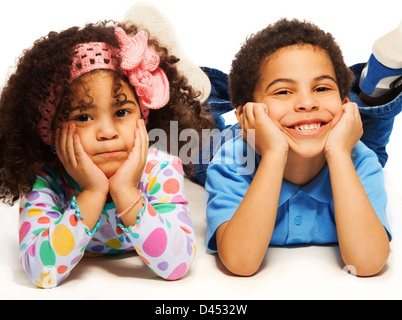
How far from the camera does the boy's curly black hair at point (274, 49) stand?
53.0 inches

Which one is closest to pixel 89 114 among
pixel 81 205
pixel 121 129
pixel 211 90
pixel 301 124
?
pixel 121 129

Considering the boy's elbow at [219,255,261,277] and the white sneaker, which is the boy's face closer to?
the boy's elbow at [219,255,261,277]

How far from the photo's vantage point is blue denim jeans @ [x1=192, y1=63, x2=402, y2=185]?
5.67 feet

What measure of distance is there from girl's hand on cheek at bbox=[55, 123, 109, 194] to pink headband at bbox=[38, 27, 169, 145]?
0.06 metres

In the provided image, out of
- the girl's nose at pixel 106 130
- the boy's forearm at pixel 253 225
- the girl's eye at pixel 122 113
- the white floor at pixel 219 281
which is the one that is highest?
the girl's eye at pixel 122 113

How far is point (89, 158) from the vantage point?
1154mm

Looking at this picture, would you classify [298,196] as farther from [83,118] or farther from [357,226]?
[83,118]

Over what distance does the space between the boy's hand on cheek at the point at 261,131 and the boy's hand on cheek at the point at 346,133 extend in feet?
0.30

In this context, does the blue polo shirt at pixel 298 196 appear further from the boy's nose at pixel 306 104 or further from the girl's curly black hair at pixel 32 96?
the girl's curly black hair at pixel 32 96

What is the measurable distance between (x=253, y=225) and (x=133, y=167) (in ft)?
0.84

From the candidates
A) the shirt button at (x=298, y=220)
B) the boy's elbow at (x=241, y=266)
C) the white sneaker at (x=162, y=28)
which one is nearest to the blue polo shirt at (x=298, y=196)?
the shirt button at (x=298, y=220)

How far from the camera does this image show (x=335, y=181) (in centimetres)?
121

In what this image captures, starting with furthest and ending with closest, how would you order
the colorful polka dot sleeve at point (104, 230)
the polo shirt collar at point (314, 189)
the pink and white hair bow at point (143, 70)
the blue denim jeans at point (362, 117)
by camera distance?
the blue denim jeans at point (362, 117)
the polo shirt collar at point (314, 189)
the pink and white hair bow at point (143, 70)
the colorful polka dot sleeve at point (104, 230)

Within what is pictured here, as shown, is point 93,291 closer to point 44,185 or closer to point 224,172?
point 44,185
